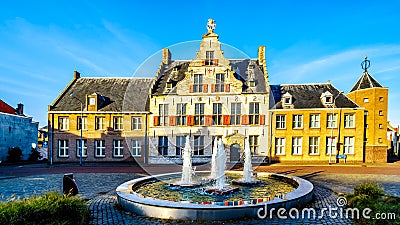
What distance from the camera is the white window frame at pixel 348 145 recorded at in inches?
1169

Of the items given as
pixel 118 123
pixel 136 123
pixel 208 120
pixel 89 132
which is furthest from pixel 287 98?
pixel 89 132

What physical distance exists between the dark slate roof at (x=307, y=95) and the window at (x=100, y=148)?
72.1ft

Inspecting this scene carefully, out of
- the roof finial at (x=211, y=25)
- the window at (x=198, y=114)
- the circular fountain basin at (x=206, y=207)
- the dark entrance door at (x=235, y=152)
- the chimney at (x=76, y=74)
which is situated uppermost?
the chimney at (x=76, y=74)

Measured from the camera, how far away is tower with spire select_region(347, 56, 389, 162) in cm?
3094

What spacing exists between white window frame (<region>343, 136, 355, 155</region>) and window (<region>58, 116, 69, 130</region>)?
34.4 meters

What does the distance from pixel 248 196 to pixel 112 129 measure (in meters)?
24.2

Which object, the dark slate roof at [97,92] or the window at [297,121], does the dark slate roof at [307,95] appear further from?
the dark slate roof at [97,92]

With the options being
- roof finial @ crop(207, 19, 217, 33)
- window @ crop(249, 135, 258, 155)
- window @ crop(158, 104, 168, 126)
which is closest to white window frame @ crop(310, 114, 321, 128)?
window @ crop(249, 135, 258, 155)

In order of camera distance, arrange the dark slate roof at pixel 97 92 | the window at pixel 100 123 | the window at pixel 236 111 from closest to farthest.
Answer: the window at pixel 236 111 → the window at pixel 100 123 → the dark slate roof at pixel 97 92

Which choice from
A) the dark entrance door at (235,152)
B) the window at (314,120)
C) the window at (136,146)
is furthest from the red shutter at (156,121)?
the window at (314,120)

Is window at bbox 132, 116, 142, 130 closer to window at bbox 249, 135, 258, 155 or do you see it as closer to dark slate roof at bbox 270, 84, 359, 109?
window at bbox 249, 135, 258, 155

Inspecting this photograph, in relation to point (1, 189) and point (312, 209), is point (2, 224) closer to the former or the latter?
point (312, 209)

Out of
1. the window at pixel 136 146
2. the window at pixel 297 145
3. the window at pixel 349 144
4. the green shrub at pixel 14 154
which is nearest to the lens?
the window at pixel 136 146

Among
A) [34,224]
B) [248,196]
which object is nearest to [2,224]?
[34,224]
